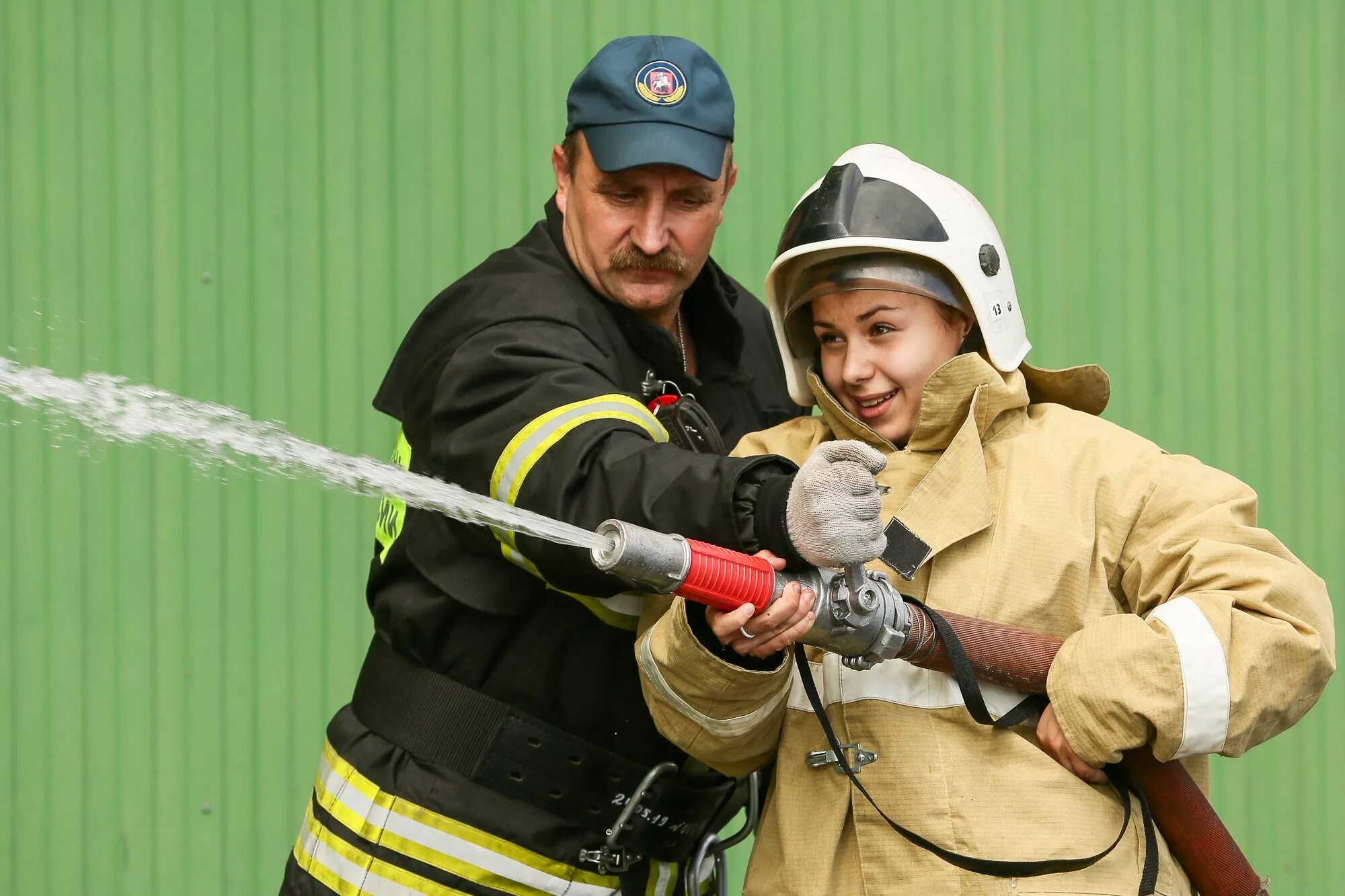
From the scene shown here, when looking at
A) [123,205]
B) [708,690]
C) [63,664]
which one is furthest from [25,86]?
[708,690]

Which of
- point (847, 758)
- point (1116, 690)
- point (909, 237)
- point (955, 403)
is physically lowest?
point (847, 758)

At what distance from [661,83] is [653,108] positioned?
7 cm

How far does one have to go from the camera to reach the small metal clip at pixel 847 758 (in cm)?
253

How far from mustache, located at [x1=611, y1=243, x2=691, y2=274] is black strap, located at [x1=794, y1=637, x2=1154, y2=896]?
923 millimetres

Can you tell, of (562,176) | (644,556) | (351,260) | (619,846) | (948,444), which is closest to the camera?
(644,556)

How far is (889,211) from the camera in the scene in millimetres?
2785

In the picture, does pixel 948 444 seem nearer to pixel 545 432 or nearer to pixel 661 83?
pixel 545 432

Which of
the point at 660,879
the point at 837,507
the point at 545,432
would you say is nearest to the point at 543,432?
the point at 545,432

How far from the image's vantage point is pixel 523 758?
286 cm

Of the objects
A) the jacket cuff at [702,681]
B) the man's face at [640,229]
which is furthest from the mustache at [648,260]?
the jacket cuff at [702,681]

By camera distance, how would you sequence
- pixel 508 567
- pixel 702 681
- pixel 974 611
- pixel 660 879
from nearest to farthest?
pixel 702 681, pixel 974 611, pixel 508 567, pixel 660 879

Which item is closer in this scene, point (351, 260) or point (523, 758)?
point (523, 758)

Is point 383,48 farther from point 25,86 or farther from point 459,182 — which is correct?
point 25,86

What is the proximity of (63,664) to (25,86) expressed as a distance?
1788 mm
